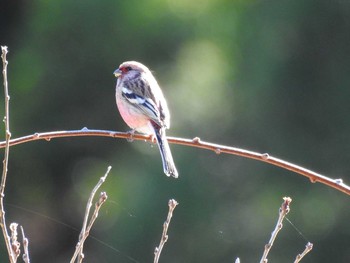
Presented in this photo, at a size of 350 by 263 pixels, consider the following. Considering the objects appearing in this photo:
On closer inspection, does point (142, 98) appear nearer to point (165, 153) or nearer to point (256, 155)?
point (165, 153)

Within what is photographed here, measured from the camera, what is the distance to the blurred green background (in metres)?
9.70

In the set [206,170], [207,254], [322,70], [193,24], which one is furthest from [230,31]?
[207,254]

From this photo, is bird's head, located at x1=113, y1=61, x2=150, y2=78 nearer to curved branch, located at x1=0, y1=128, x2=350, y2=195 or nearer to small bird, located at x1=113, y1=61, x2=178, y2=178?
small bird, located at x1=113, y1=61, x2=178, y2=178

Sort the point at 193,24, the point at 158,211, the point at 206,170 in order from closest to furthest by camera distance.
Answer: the point at 158,211, the point at 206,170, the point at 193,24

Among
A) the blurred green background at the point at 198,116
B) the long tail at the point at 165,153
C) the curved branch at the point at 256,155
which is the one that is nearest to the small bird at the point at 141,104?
the long tail at the point at 165,153

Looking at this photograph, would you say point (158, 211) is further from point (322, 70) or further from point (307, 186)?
point (322, 70)

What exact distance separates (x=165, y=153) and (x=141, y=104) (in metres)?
0.78

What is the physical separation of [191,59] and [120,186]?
155 centimetres

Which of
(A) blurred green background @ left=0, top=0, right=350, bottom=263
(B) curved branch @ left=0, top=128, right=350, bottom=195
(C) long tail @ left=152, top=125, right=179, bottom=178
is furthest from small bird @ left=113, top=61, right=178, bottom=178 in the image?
(A) blurred green background @ left=0, top=0, right=350, bottom=263

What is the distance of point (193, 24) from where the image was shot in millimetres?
10477

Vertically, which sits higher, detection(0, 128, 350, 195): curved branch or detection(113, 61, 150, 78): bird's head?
detection(113, 61, 150, 78): bird's head

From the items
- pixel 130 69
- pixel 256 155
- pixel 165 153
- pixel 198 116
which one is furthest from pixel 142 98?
pixel 198 116

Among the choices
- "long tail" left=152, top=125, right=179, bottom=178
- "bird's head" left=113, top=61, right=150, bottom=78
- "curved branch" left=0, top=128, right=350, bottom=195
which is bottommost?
"curved branch" left=0, top=128, right=350, bottom=195

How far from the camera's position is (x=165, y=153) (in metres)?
3.96
